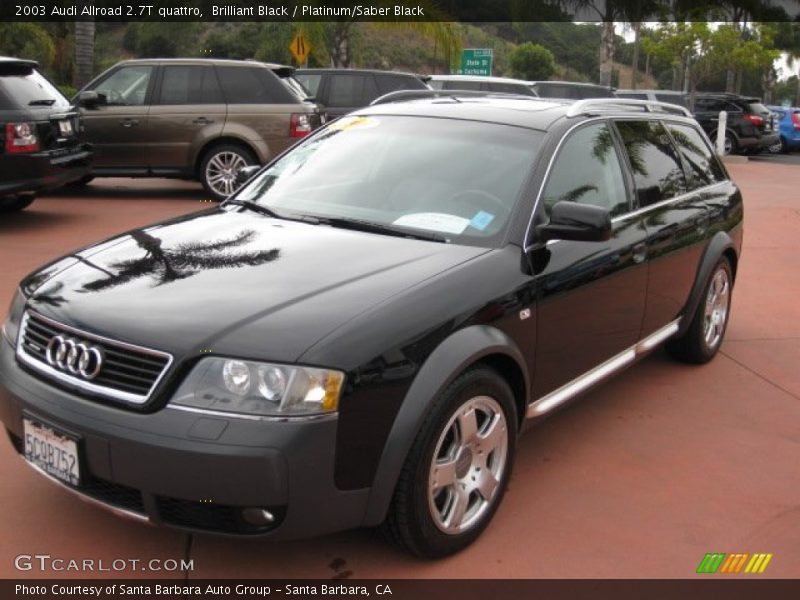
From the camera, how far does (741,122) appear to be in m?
23.0

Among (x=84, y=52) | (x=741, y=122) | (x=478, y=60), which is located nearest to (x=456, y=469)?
(x=84, y=52)

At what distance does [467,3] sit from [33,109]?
31.9 metres

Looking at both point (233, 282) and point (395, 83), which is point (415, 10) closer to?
point (395, 83)

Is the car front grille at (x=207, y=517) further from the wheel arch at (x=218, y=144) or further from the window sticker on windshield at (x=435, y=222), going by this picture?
the wheel arch at (x=218, y=144)

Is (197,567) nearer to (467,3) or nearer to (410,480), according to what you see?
(410,480)

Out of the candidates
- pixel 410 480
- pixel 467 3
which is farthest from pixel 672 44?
pixel 410 480

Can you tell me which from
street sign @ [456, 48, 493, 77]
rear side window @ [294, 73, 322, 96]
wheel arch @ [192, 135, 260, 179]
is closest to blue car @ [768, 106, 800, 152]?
street sign @ [456, 48, 493, 77]

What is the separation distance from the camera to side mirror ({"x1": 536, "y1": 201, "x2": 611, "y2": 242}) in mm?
3514

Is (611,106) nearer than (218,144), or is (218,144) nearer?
(611,106)

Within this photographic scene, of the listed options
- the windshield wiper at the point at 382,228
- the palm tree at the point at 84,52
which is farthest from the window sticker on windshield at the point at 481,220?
the palm tree at the point at 84,52

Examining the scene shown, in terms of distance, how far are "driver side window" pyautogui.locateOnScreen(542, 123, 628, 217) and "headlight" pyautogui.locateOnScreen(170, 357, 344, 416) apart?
153 cm

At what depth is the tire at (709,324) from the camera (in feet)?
17.9

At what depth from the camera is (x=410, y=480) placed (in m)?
2.97

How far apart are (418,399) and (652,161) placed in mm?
2516
